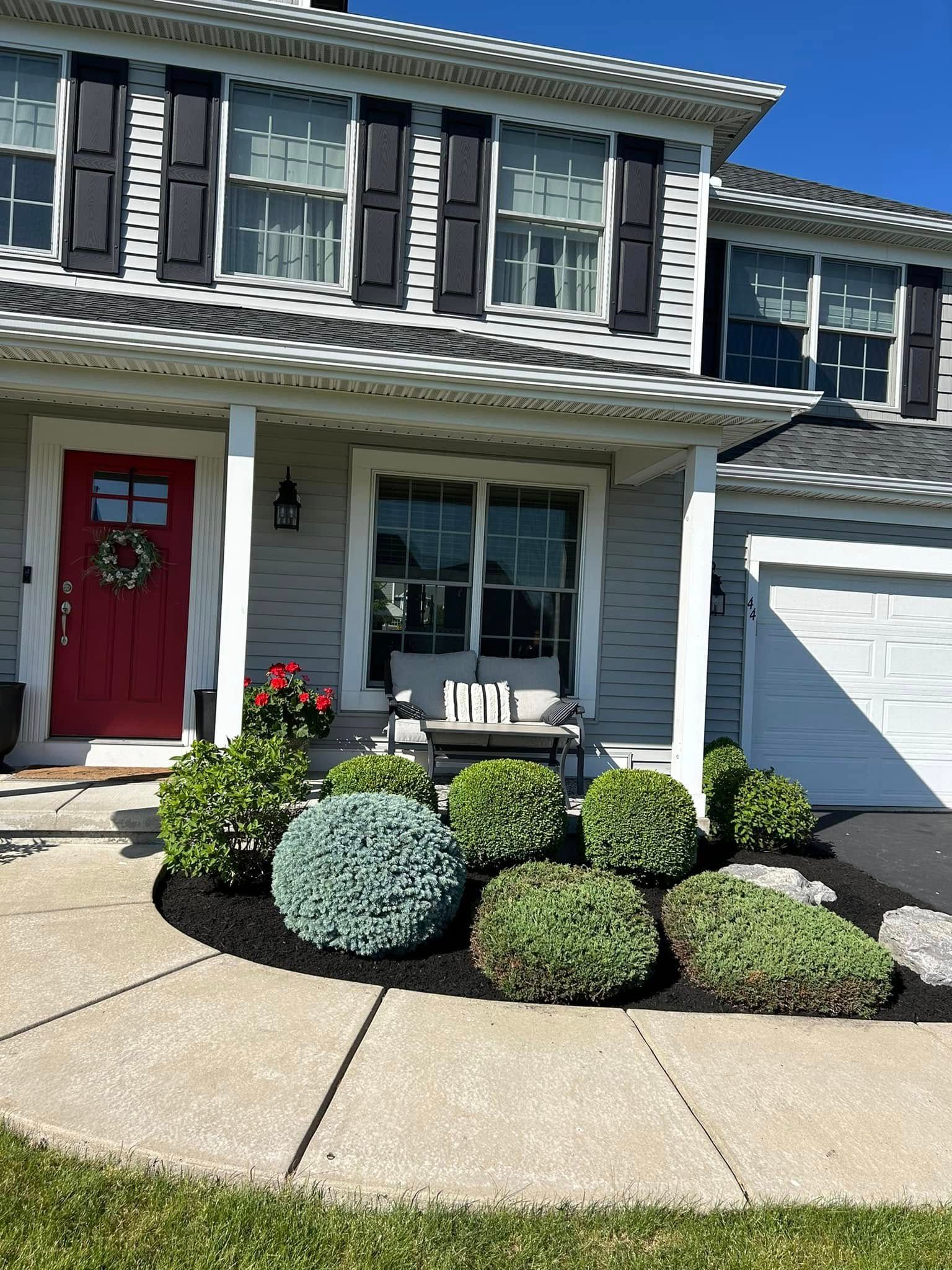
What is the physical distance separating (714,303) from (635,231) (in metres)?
1.60

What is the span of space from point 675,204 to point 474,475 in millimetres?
2740

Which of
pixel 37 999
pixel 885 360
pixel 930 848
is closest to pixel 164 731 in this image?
pixel 37 999

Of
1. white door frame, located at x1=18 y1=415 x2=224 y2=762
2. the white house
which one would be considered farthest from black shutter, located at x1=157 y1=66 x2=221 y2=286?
white door frame, located at x1=18 y1=415 x2=224 y2=762

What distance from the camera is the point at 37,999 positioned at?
3186 mm

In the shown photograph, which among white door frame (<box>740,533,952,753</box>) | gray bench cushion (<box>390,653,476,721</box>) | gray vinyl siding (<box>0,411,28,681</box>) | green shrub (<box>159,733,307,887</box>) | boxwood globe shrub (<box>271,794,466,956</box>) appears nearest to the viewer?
boxwood globe shrub (<box>271,794,466,956</box>)

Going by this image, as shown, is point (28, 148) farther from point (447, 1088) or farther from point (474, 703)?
point (447, 1088)

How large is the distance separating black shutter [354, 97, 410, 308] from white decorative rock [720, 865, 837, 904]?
4.87 meters

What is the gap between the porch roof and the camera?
526cm

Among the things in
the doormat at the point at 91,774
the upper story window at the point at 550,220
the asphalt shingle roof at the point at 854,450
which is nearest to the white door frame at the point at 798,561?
the asphalt shingle roof at the point at 854,450

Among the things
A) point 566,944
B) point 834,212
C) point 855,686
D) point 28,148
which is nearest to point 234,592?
point 566,944

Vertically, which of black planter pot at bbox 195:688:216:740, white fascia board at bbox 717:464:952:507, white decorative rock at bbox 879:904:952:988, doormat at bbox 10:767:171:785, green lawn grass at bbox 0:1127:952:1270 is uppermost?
white fascia board at bbox 717:464:952:507

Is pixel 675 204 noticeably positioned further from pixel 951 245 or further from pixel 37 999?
pixel 37 999

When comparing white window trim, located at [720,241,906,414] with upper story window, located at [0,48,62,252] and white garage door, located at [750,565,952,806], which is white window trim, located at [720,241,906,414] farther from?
upper story window, located at [0,48,62,252]

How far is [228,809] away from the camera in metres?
4.49
